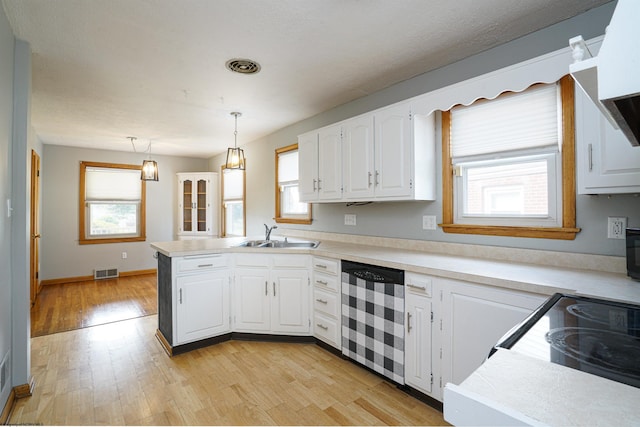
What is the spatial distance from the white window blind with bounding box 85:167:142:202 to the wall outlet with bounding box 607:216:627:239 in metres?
6.85

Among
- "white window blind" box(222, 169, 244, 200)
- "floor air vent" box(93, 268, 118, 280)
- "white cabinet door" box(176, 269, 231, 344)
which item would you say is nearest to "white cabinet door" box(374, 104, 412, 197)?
"white cabinet door" box(176, 269, 231, 344)

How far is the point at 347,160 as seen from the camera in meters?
2.97

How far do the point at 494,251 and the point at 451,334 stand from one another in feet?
2.43

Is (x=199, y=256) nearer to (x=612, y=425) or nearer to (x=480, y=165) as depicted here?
(x=480, y=165)

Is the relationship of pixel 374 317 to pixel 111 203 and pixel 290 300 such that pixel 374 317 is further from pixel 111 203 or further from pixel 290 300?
pixel 111 203

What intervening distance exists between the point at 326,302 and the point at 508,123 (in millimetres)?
1957

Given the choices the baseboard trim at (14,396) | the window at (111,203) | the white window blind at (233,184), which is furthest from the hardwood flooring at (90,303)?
the white window blind at (233,184)

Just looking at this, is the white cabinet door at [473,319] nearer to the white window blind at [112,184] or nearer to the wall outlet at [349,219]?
the wall outlet at [349,219]

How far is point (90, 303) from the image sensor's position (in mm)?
4359

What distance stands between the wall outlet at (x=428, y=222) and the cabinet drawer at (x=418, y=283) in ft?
2.40

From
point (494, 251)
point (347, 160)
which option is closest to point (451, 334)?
point (494, 251)

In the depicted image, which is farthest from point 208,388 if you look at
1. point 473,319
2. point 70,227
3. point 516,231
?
point 70,227

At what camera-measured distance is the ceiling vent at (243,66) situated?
2.50 m

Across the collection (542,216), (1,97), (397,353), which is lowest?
(397,353)
